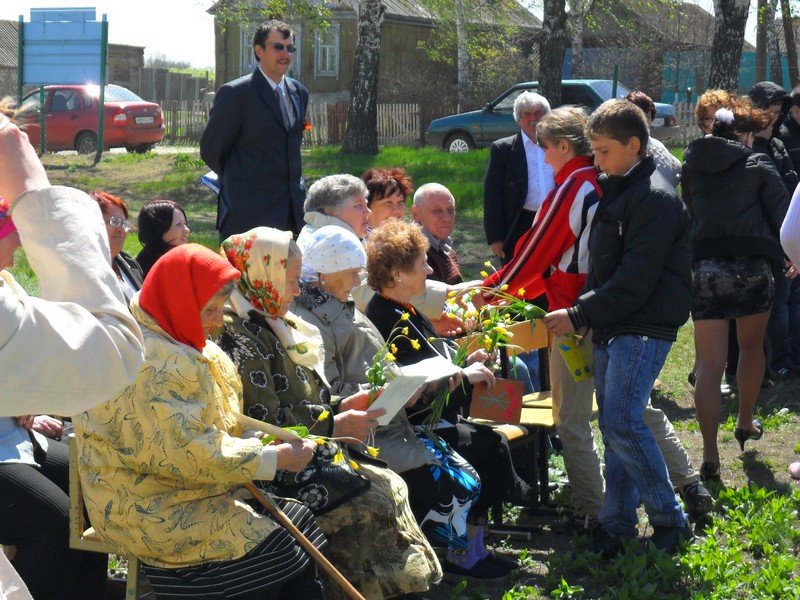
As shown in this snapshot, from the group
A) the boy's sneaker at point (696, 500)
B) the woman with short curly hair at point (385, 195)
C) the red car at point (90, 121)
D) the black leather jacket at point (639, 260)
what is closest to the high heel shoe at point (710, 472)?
the boy's sneaker at point (696, 500)

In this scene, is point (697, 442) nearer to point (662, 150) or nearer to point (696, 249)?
point (696, 249)

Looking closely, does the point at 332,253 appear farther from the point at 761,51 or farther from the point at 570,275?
the point at 761,51

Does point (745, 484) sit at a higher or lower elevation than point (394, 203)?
lower

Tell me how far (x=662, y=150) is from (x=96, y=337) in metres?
4.98

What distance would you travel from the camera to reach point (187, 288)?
3.22m

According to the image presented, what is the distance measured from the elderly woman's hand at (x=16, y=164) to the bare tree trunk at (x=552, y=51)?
569 inches

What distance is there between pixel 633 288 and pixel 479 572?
53.5 inches

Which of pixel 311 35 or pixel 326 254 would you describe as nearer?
pixel 326 254

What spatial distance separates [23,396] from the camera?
151 centimetres

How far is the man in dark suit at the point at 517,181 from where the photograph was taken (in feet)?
23.1

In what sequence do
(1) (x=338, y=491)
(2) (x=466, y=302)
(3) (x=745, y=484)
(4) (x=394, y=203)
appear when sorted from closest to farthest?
(1) (x=338, y=491) < (2) (x=466, y=302) < (3) (x=745, y=484) < (4) (x=394, y=203)

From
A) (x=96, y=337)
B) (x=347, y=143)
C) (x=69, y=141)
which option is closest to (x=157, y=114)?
(x=69, y=141)

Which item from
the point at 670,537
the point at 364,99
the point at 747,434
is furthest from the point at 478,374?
the point at 364,99

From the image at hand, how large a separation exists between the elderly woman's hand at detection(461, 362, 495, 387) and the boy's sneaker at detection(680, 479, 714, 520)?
1.19 meters
